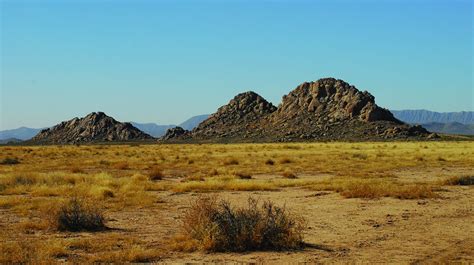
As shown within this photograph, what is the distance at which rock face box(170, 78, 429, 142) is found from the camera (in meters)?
135

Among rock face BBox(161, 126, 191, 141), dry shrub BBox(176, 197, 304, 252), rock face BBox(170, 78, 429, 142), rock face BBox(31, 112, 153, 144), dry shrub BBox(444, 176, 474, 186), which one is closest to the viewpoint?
dry shrub BBox(176, 197, 304, 252)

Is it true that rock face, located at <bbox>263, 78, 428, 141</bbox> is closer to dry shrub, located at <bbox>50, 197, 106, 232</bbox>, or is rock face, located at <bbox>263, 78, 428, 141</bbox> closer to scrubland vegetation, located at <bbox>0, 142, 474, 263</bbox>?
scrubland vegetation, located at <bbox>0, 142, 474, 263</bbox>

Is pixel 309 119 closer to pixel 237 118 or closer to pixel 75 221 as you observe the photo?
pixel 237 118

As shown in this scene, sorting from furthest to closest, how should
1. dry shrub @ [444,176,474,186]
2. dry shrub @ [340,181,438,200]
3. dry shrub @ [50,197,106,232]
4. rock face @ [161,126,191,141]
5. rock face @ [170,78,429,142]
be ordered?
1. rock face @ [161,126,191,141]
2. rock face @ [170,78,429,142]
3. dry shrub @ [444,176,474,186]
4. dry shrub @ [340,181,438,200]
5. dry shrub @ [50,197,106,232]

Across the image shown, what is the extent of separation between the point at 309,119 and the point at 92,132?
224ft

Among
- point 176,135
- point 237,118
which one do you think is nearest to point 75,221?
point 176,135

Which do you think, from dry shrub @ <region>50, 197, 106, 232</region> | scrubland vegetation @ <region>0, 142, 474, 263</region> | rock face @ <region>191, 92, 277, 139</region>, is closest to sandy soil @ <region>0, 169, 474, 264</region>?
scrubland vegetation @ <region>0, 142, 474, 263</region>

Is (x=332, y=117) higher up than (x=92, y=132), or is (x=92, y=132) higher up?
(x=332, y=117)

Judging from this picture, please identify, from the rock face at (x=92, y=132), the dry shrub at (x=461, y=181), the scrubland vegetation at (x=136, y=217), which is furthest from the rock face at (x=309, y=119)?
the scrubland vegetation at (x=136, y=217)

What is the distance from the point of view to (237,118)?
17175 centimetres

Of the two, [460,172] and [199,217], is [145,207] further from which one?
[460,172]

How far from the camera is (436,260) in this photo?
11.6 metres

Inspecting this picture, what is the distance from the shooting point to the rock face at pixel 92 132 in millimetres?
172500

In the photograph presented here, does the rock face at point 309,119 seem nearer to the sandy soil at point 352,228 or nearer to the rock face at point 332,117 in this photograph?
the rock face at point 332,117
